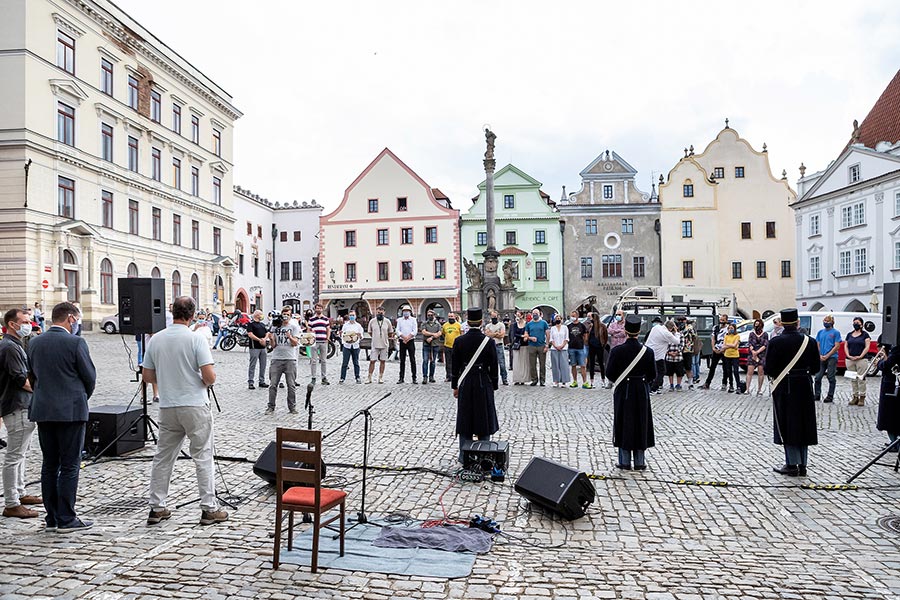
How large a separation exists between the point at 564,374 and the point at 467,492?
11.0 meters

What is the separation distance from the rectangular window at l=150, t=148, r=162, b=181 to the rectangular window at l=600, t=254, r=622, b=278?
99.9ft

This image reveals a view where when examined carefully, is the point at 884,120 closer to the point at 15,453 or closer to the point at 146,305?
the point at 146,305

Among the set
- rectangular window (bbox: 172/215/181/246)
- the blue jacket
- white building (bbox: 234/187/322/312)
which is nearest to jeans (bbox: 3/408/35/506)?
the blue jacket

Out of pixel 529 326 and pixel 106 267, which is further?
pixel 106 267

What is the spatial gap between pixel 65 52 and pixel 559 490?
38.0 metres

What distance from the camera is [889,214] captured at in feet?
130

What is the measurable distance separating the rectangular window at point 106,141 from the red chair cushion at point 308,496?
38.0 meters

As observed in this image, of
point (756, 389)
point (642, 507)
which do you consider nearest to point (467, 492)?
point (642, 507)

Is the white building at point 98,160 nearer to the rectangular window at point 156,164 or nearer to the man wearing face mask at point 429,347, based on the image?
the rectangular window at point 156,164

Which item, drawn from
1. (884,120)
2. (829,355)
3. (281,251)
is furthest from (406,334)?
(281,251)

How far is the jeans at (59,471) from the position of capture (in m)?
6.25

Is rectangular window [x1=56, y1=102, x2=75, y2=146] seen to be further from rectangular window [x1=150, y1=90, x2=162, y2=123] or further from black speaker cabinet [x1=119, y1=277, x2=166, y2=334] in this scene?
black speaker cabinet [x1=119, y1=277, x2=166, y2=334]

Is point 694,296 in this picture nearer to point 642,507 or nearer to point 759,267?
point 759,267

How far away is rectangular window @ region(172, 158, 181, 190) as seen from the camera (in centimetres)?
4525
